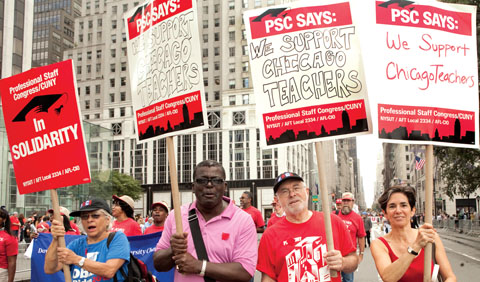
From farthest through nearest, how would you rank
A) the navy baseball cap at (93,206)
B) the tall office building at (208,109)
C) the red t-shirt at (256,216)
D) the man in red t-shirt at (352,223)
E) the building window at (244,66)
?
the building window at (244,66)
the tall office building at (208,109)
the red t-shirt at (256,216)
the man in red t-shirt at (352,223)
the navy baseball cap at (93,206)

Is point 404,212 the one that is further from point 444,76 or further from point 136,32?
point 136,32

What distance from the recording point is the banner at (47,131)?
188 inches

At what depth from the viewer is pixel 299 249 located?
390 centimetres

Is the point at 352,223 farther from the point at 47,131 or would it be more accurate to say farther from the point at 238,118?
the point at 238,118

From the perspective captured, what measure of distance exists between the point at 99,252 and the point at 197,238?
3.71 feet

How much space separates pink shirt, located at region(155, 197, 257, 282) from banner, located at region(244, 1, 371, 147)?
775 millimetres

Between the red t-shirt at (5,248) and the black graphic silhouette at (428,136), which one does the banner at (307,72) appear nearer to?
the black graphic silhouette at (428,136)

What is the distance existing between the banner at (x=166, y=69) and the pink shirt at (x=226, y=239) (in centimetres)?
82

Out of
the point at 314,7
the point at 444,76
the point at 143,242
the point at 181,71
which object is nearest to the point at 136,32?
the point at 181,71

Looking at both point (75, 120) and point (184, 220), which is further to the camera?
point (75, 120)

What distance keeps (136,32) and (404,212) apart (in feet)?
9.89

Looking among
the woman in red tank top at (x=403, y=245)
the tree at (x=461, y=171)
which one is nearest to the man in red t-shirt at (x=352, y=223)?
the woman in red tank top at (x=403, y=245)

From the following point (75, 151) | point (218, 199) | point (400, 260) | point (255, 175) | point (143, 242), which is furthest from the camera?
point (255, 175)

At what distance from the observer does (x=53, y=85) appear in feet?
16.2
